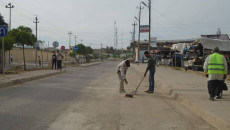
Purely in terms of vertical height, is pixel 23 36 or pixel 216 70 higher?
pixel 23 36

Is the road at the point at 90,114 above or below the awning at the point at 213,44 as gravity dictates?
below

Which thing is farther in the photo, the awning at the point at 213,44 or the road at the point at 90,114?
the awning at the point at 213,44

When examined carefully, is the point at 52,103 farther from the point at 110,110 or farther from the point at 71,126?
the point at 71,126

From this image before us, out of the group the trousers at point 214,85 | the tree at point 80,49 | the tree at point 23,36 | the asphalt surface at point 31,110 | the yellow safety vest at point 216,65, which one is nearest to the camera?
the asphalt surface at point 31,110

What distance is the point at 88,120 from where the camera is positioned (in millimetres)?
5602

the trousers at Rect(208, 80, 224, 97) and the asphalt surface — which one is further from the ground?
the trousers at Rect(208, 80, 224, 97)

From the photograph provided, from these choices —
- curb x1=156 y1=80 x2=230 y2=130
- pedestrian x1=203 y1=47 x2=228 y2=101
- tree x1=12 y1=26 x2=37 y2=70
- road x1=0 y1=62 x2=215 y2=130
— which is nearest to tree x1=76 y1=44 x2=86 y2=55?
tree x1=12 y1=26 x2=37 y2=70

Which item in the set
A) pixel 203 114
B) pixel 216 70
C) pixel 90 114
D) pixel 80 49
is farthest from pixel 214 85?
pixel 80 49

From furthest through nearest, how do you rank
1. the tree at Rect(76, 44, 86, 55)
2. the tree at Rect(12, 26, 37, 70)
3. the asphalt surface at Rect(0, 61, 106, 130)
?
the tree at Rect(76, 44, 86, 55) → the tree at Rect(12, 26, 37, 70) → the asphalt surface at Rect(0, 61, 106, 130)

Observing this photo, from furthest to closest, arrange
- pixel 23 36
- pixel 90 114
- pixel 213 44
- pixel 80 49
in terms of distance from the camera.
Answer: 1. pixel 80 49
2. pixel 23 36
3. pixel 213 44
4. pixel 90 114

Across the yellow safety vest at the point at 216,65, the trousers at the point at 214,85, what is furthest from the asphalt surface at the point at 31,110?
the yellow safety vest at the point at 216,65

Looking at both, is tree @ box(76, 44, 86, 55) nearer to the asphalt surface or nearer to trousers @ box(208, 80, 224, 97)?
the asphalt surface

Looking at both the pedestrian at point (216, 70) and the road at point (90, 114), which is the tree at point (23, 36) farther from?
the pedestrian at point (216, 70)

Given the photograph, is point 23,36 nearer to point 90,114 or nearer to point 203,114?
point 90,114
